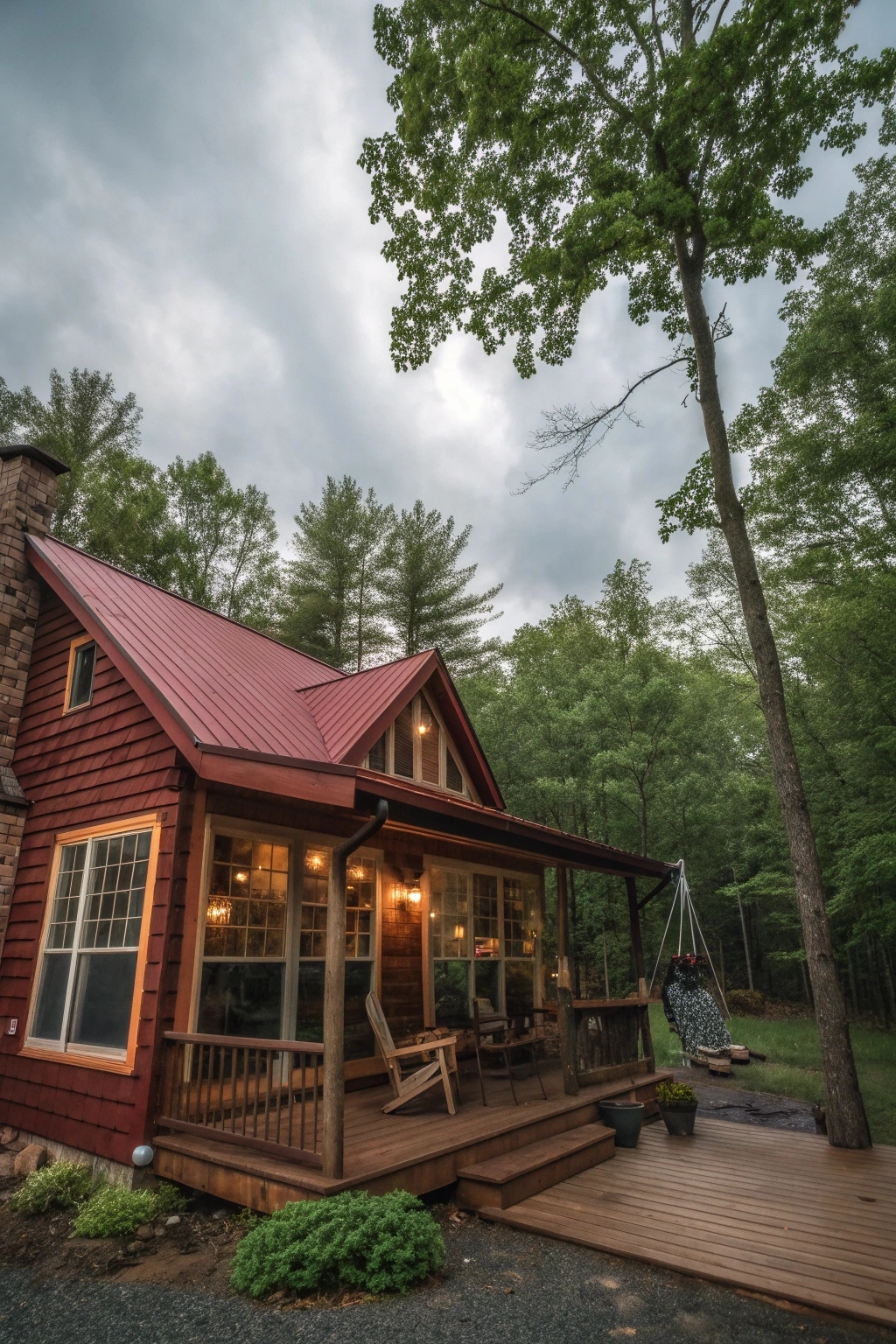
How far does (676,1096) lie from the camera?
21.1ft

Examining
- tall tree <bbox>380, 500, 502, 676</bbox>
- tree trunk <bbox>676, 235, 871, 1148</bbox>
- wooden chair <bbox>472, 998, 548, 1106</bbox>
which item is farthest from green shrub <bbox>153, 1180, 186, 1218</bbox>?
tall tree <bbox>380, 500, 502, 676</bbox>

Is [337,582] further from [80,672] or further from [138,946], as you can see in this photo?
[138,946]

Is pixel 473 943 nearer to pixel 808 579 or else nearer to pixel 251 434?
pixel 808 579

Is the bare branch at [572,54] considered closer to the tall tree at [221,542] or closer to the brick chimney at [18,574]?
the brick chimney at [18,574]

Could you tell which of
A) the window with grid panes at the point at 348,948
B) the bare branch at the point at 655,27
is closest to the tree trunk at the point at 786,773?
the bare branch at the point at 655,27

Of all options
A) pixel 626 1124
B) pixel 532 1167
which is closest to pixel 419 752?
pixel 626 1124

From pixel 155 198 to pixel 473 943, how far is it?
19.1 m

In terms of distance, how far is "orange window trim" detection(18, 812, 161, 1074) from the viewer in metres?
4.95

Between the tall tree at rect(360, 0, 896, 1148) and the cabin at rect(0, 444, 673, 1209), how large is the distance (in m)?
3.66

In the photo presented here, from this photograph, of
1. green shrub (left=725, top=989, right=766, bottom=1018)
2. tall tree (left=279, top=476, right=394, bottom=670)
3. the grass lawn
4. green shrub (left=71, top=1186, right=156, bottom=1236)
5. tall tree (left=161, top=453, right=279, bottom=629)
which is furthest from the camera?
tall tree (left=279, top=476, right=394, bottom=670)

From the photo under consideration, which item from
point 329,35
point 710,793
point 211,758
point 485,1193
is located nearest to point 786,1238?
point 485,1193

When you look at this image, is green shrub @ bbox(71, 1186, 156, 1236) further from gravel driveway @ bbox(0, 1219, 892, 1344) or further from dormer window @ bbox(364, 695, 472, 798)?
dormer window @ bbox(364, 695, 472, 798)

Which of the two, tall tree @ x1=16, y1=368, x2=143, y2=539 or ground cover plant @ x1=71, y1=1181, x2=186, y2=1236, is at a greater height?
tall tree @ x1=16, y1=368, x2=143, y2=539

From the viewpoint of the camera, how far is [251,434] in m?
41.4
